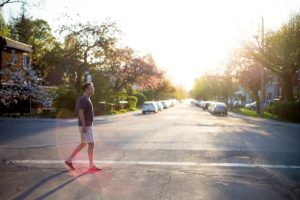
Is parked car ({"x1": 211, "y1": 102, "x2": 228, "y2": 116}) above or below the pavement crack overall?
above

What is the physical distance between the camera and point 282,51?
38156 millimetres

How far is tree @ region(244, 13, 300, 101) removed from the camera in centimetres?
3706

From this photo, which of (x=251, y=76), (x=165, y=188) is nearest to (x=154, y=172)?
(x=165, y=188)

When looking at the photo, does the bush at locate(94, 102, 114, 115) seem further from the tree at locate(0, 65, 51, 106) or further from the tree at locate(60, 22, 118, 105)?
the tree at locate(0, 65, 51, 106)

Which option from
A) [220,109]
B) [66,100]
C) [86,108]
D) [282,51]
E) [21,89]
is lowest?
[220,109]

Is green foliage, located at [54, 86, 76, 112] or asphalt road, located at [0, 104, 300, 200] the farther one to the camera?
green foliage, located at [54, 86, 76, 112]

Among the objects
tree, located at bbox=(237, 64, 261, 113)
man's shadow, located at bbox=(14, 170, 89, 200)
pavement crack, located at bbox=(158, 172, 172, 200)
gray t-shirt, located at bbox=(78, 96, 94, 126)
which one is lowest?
pavement crack, located at bbox=(158, 172, 172, 200)

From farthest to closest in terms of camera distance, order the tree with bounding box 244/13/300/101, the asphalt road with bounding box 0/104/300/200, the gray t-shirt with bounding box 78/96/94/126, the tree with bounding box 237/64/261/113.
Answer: the tree with bounding box 237/64/261/113 < the tree with bounding box 244/13/300/101 < the gray t-shirt with bounding box 78/96/94/126 < the asphalt road with bounding box 0/104/300/200

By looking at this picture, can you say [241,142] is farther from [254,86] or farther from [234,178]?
[254,86]

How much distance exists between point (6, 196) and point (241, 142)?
10950mm

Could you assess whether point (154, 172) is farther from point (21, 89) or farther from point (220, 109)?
point (220, 109)

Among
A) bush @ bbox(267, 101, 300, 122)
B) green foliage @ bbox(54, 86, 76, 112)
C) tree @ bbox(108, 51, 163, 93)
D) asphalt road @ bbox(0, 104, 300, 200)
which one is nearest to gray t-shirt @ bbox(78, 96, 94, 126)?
asphalt road @ bbox(0, 104, 300, 200)

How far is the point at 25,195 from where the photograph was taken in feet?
23.4

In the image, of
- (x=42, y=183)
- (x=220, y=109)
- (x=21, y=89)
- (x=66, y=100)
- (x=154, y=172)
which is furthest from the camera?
(x=220, y=109)
